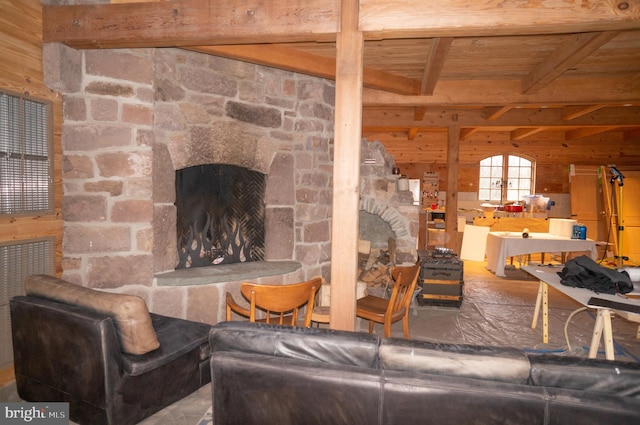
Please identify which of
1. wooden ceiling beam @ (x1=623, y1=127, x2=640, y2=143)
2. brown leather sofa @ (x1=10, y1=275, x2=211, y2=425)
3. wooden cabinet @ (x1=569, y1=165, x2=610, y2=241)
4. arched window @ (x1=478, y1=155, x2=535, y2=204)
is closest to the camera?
brown leather sofa @ (x1=10, y1=275, x2=211, y2=425)

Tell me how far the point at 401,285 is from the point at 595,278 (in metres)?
1.50

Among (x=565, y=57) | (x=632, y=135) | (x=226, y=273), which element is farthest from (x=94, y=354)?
(x=632, y=135)

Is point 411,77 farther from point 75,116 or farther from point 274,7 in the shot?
point 75,116

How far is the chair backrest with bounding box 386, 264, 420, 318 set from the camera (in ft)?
9.60

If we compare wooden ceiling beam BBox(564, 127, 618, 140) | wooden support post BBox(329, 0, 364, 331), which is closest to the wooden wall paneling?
wooden support post BBox(329, 0, 364, 331)

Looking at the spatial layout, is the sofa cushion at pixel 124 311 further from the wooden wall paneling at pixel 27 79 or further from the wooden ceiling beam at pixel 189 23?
the wooden ceiling beam at pixel 189 23

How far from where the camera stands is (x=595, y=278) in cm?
293

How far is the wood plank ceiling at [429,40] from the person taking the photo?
7.38 feet

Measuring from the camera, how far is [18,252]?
2.55 metres

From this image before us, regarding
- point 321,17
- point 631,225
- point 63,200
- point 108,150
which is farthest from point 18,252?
point 631,225

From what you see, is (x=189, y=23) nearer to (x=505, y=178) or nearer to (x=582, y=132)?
(x=582, y=132)

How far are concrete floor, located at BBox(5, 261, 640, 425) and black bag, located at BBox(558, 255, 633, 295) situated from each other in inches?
29.0

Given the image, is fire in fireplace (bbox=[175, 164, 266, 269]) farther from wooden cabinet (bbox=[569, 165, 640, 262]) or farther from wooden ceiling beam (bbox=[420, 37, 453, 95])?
wooden cabinet (bbox=[569, 165, 640, 262])

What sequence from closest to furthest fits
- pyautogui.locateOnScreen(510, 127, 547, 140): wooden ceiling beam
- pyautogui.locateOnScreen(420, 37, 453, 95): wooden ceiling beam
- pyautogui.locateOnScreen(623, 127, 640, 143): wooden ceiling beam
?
1. pyautogui.locateOnScreen(420, 37, 453, 95): wooden ceiling beam
2. pyautogui.locateOnScreen(510, 127, 547, 140): wooden ceiling beam
3. pyautogui.locateOnScreen(623, 127, 640, 143): wooden ceiling beam
